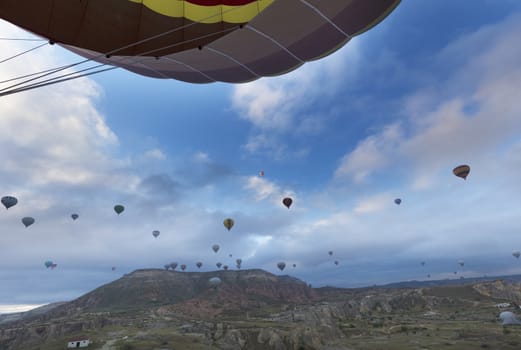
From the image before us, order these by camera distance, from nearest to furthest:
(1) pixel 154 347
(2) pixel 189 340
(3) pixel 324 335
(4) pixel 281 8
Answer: (4) pixel 281 8, (1) pixel 154 347, (2) pixel 189 340, (3) pixel 324 335

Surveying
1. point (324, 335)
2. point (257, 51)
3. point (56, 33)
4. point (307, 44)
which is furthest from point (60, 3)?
point (324, 335)

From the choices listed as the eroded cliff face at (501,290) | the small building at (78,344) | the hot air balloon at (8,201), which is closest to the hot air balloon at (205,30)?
Result: the hot air balloon at (8,201)

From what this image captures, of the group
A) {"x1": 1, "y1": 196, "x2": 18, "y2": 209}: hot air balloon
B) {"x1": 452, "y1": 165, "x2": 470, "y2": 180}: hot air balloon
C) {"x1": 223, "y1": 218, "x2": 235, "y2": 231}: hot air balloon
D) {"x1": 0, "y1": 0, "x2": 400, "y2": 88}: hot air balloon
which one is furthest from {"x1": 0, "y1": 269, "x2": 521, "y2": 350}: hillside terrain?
{"x1": 0, "y1": 0, "x2": 400, "y2": 88}: hot air balloon

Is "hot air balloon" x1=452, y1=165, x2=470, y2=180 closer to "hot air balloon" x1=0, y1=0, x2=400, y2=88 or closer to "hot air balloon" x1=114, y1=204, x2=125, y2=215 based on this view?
"hot air balloon" x1=0, y1=0, x2=400, y2=88

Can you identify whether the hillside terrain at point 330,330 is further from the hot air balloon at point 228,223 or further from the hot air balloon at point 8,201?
the hot air balloon at point 8,201

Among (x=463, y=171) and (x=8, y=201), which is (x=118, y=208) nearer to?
(x=8, y=201)

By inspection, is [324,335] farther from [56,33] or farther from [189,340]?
[56,33]

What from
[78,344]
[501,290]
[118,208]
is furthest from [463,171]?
[501,290]
